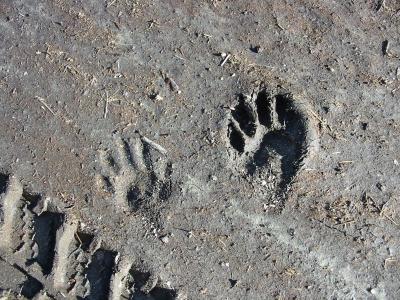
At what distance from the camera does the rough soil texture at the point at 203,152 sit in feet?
12.7

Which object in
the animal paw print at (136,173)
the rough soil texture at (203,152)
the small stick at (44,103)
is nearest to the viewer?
the rough soil texture at (203,152)

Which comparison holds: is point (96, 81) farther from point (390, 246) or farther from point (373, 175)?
point (390, 246)

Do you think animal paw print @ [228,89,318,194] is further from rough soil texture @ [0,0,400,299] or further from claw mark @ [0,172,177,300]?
claw mark @ [0,172,177,300]

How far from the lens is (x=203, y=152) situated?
157 inches

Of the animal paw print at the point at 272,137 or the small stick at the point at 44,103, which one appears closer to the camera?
the animal paw print at the point at 272,137

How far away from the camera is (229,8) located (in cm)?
410

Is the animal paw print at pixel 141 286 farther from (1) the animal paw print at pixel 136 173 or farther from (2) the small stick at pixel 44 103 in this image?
(2) the small stick at pixel 44 103

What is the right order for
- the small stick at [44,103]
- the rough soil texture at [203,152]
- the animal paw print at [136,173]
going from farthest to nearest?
the small stick at [44,103] → the animal paw print at [136,173] → the rough soil texture at [203,152]

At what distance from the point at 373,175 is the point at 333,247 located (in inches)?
23.6

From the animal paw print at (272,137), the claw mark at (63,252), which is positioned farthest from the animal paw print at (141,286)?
the animal paw print at (272,137)

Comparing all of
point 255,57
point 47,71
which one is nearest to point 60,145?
point 47,71

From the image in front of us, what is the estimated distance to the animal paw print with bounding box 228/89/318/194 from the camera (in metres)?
3.90

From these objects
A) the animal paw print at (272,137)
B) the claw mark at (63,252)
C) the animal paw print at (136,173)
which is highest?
the animal paw print at (272,137)

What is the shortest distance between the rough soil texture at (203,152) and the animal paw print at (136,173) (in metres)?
0.01
